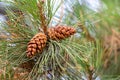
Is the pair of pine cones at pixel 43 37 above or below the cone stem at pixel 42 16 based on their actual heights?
below

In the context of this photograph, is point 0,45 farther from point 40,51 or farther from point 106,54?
point 106,54

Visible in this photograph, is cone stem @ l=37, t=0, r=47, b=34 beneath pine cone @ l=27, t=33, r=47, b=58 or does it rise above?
above

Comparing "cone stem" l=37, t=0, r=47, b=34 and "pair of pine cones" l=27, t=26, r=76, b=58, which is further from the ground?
"cone stem" l=37, t=0, r=47, b=34

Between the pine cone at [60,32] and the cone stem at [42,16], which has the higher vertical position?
the cone stem at [42,16]

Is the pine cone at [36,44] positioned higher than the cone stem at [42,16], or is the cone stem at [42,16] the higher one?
the cone stem at [42,16]

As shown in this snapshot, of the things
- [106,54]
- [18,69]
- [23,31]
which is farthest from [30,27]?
[106,54]
